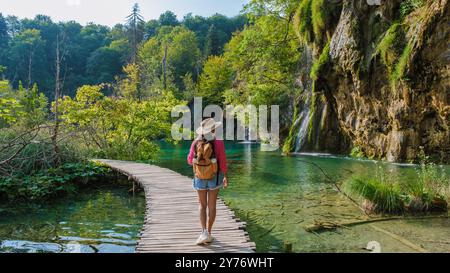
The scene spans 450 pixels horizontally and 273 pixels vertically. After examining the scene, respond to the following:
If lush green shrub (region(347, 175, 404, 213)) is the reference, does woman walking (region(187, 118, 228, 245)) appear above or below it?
above

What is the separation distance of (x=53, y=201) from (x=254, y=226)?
569 centimetres

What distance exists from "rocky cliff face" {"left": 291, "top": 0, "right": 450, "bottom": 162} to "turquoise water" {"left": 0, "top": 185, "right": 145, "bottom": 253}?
402 inches

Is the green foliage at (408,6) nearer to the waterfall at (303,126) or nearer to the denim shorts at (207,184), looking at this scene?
the waterfall at (303,126)

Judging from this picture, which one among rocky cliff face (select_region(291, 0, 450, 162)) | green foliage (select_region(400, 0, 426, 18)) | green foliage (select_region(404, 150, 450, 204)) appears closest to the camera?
green foliage (select_region(404, 150, 450, 204))

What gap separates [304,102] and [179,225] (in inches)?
778

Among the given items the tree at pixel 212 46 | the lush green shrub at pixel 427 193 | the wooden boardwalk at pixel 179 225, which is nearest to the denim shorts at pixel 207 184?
the wooden boardwalk at pixel 179 225

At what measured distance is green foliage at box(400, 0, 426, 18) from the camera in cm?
1642

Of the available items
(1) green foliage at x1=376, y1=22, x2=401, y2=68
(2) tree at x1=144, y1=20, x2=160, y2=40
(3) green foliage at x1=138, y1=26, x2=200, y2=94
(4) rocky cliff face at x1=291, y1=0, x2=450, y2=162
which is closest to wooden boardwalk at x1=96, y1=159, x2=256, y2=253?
(4) rocky cliff face at x1=291, y1=0, x2=450, y2=162

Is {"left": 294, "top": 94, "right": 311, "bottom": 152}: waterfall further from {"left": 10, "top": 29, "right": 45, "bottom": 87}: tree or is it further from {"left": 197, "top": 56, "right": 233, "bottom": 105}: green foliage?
{"left": 10, "top": 29, "right": 45, "bottom": 87}: tree

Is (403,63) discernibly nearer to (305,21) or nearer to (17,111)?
(305,21)

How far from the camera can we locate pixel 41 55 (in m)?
69.1

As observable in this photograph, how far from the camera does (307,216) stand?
8.38 m

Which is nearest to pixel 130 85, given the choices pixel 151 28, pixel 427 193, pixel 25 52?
pixel 427 193
